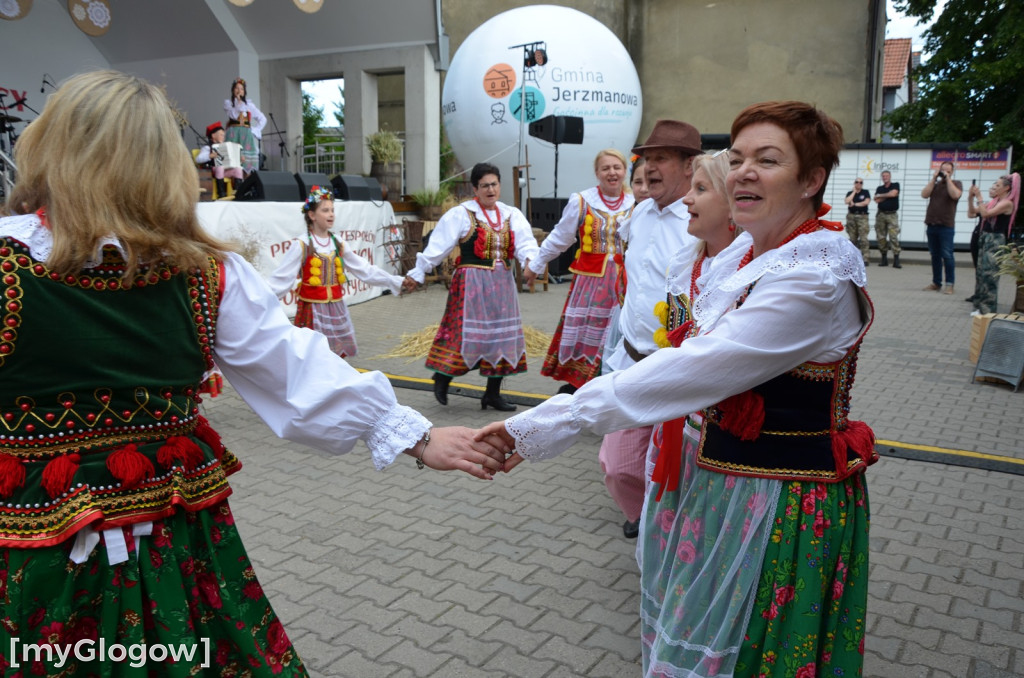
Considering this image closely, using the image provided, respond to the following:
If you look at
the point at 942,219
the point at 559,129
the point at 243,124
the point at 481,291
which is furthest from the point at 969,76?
the point at 481,291

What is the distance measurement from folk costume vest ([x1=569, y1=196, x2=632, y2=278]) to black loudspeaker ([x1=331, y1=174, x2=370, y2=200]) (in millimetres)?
7594

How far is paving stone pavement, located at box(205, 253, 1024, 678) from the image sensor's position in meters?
3.14

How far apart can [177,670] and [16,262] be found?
34.3 inches

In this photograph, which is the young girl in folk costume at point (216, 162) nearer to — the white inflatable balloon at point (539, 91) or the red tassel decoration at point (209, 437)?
the white inflatable balloon at point (539, 91)

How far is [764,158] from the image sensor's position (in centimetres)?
205

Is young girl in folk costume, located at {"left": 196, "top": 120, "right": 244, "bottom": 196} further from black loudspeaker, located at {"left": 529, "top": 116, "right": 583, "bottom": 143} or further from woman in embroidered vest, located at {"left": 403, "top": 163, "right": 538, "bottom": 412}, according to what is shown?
woman in embroidered vest, located at {"left": 403, "top": 163, "right": 538, "bottom": 412}

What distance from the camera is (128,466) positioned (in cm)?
171

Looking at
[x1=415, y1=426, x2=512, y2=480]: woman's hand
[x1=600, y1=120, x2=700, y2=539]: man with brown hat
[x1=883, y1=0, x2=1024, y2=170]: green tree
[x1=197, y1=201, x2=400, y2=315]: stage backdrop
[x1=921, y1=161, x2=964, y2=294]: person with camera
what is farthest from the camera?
[x1=883, y1=0, x2=1024, y2=170]: green tree

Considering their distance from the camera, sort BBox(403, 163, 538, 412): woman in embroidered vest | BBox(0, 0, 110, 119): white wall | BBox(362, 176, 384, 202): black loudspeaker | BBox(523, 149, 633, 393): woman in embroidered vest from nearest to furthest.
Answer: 1. BBox(523, 149, 633, 393): woman in embroidered vest
2. BBox(403, 163, 538, 412): woman in embroidered vest
3. BBox(362, 176, 384, 202): black loudspeaker
4. BBox(0, 0, 110, 119): white wall

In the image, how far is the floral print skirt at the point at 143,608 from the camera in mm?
1652

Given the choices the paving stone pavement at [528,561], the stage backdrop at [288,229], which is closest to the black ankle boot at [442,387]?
the paving stone pavement at [528,561]

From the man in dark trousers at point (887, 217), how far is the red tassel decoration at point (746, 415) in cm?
1599

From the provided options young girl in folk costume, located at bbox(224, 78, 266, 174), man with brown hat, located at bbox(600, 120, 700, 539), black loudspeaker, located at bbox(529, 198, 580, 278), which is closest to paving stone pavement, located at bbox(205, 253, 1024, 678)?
man with brown hat, located at bbox(600, 120, 700, 539)

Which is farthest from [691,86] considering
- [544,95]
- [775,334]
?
[775,334]
